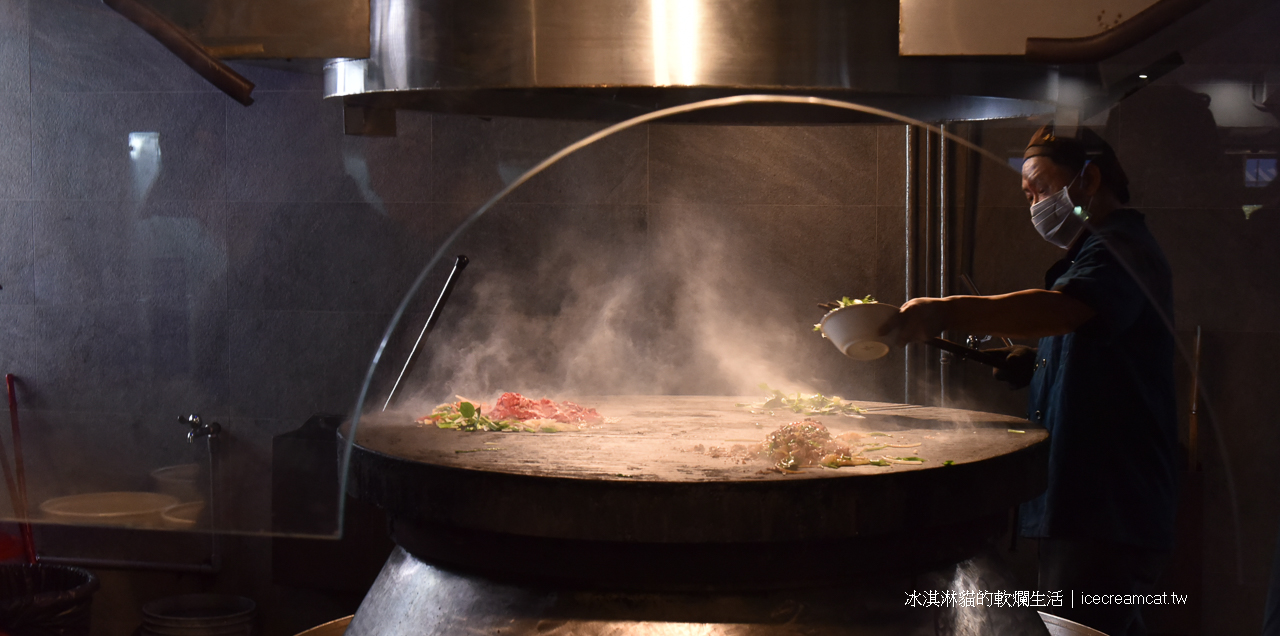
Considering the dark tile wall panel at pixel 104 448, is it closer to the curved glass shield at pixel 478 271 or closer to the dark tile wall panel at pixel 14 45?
the curved glass shield at pixel 478 271

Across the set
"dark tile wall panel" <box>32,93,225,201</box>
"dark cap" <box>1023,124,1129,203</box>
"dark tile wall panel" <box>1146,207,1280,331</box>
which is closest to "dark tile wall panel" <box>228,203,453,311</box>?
"dark tile wall panel" <box>32,93,225,201</box>

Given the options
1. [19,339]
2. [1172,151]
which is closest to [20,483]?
[19,339]

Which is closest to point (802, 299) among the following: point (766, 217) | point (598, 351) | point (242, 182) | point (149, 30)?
point (766, 217)

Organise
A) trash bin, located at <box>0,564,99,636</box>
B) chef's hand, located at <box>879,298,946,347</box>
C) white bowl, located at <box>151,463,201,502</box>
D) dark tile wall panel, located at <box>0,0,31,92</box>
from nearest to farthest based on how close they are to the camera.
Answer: chef's hand, located at <box>879,298,946,347</box> < trash bin, located at <box>0,564,99,636</box> < dark tile wall panel, located at <box>0,0,31,92</box> < white bowl, located at <box>151,463,201,502</box>

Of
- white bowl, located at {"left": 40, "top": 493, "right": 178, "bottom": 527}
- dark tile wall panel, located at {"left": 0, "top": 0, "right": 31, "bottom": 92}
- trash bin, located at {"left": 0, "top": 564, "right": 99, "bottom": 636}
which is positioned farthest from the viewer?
white bowl, located at {"left": 40, "top": 493, "right": 178, "bottom": 527}

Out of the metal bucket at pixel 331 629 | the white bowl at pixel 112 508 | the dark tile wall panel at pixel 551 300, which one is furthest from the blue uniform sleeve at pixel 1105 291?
Result: the white bowl at pixel 112 508

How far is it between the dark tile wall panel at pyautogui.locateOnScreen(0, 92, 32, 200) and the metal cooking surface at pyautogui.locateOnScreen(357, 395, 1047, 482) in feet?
8.61

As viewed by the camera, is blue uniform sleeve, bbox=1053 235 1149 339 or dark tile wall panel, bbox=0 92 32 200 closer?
blue uniform sleeve, bbox=1053 235 1149 339

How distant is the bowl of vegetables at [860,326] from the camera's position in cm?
223

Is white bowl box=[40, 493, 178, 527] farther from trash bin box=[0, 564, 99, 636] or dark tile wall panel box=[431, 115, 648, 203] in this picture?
dark tile wall panel box=[431, 115, 648, 203]

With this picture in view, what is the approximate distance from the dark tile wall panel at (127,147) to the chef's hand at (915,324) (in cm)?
310

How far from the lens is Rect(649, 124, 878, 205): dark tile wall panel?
392 cm

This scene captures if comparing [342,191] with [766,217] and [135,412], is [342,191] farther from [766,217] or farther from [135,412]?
[766,217]

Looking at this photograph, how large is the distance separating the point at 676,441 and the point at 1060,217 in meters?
1.35
